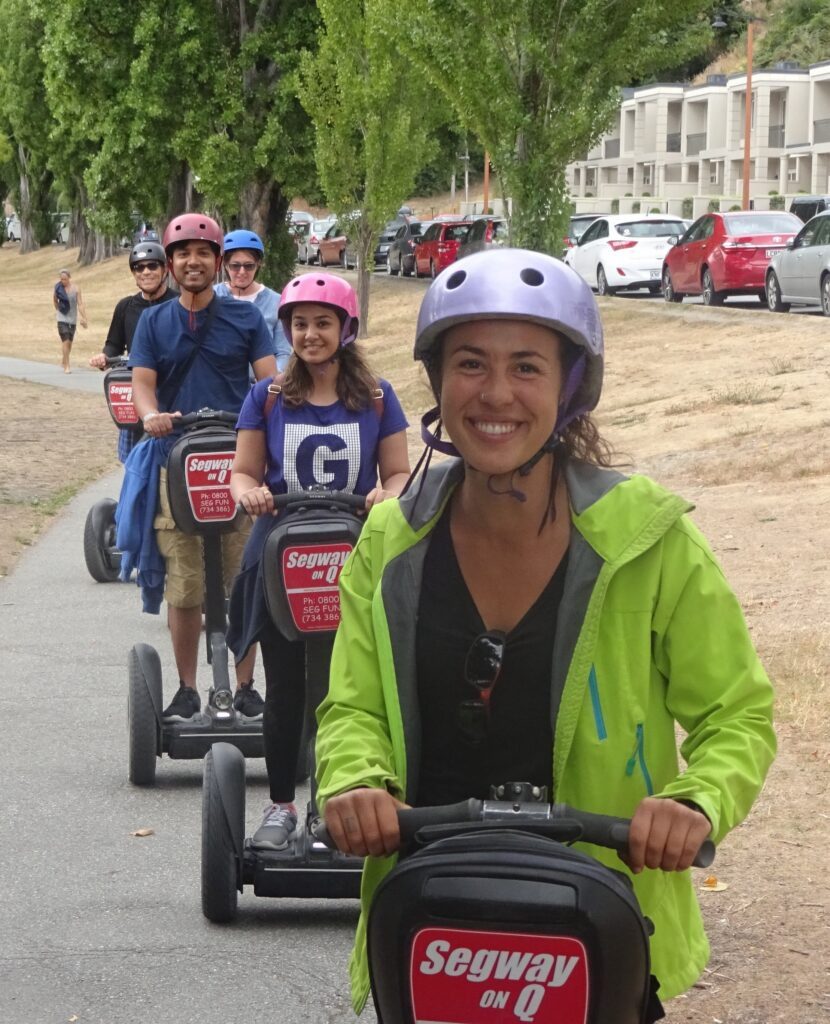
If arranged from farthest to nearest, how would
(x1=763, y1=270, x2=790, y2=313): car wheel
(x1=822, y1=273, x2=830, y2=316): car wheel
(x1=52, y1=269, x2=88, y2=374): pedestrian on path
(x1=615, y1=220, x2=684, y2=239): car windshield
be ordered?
(x1=615, y1=220, x2=684, y2=239): car windshield, (x1=52, y1=269, x2=88, y2=374): pedestrian on path, (x1=763, y1=270, x2=790, y2=313): car wheel, (x1=822, y1=273, x2=830, y2=316): car wheel

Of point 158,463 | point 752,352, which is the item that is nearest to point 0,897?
point 158,463

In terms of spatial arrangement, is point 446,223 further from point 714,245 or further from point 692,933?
point 692,933

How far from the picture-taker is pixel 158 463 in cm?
723

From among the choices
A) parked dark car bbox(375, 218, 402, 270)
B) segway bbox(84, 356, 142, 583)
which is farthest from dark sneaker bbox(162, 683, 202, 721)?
parked dark car bbox(375, 218, 402, 270)

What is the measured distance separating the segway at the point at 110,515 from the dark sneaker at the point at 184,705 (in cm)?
389

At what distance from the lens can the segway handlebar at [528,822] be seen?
8.14 feet

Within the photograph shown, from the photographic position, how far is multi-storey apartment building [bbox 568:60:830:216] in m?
84.5

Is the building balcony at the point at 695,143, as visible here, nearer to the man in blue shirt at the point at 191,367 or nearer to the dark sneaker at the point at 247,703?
the man in blue shirt at the point at 191,367

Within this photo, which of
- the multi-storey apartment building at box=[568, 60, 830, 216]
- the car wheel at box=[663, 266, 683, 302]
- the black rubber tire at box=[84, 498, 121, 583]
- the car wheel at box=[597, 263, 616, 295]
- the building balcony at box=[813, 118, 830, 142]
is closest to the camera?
the black rubber tire at box=[84, 498, 121, 583]

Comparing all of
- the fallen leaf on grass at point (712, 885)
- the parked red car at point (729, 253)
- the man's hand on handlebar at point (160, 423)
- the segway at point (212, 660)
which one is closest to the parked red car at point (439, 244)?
the parked red car at point (729, 253)

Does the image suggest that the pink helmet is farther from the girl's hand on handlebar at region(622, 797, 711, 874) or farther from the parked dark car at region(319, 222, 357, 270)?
the parked dark car at region(319, 222, 357, 270)

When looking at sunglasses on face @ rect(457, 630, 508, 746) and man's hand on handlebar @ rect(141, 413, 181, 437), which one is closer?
sunglasses on face @ rect(457, 630, 508, 746)

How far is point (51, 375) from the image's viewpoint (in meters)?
32.6

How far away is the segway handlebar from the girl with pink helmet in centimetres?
278
